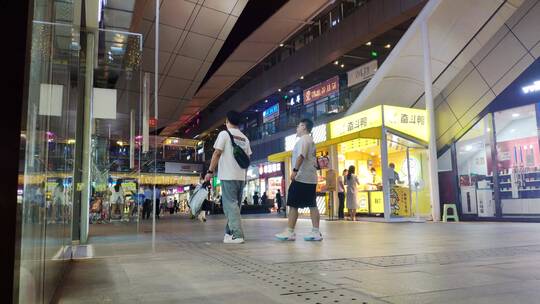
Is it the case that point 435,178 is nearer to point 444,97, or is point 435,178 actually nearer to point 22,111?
point 444,97

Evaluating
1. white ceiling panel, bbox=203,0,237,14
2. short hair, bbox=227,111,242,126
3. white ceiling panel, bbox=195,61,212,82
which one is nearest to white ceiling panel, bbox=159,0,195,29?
white ceiling panel, bbox=203,0,237,14

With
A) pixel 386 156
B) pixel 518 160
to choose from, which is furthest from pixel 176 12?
pixel 518 160

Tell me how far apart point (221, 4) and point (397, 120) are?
18.3 ft

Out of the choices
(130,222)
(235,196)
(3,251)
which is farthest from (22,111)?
(130,222)

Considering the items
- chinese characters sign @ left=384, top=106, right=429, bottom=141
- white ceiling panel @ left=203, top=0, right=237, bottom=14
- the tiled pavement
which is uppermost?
white ceiling panel @ left=203, top=0, right=237, bottom=14

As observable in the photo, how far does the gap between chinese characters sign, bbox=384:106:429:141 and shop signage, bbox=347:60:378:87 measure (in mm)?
8725

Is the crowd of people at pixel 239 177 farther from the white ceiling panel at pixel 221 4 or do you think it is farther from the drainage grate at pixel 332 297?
the white ceiling panel at pixel 221 4

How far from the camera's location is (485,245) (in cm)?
488

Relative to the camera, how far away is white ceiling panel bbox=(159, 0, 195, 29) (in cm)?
1130

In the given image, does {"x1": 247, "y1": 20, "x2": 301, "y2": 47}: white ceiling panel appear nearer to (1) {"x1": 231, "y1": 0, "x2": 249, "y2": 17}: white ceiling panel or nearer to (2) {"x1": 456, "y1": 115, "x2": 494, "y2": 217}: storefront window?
(1) {"x1": 231, "y1": 0, "x2": 249, "y2": 17}: white ceiling panel

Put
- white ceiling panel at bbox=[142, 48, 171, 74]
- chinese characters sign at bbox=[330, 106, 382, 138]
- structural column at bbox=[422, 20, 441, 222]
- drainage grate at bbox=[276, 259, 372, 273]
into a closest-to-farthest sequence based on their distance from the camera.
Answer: drainage grate at bbox=[276, 259, 372, 273]
chinese characters sign at bbox=[330, 106, 382, 138]
structural column at bbox=[422, 20, 441, 222]
white ceiling panel at bbox=[142, 48, 171, 74]

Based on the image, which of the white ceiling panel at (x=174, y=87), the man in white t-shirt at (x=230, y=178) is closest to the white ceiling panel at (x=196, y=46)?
the white ceiling panel at (x=174, y=87)

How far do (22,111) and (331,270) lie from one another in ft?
8.48

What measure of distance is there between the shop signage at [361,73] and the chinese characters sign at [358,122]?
Result: 25.0 feet
